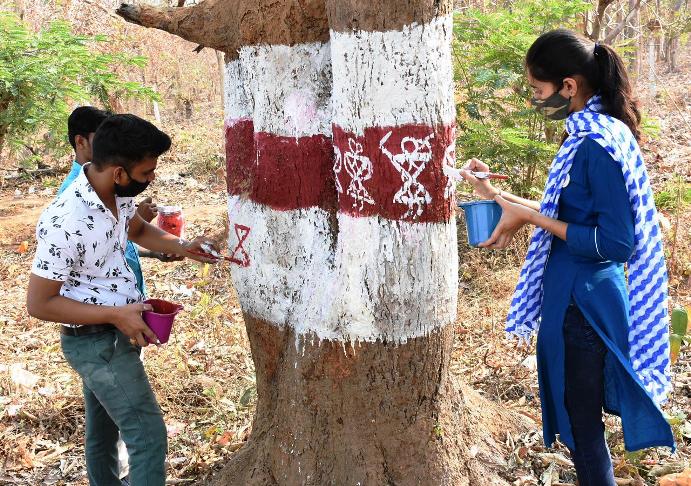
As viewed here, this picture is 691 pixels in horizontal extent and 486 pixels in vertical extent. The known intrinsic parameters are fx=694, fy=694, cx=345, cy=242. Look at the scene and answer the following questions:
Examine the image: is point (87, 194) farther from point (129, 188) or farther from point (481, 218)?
point (481, 218)

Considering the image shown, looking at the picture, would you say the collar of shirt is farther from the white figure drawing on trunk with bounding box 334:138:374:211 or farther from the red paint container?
the white figure drawing on trunk with bounding box 334:138:374:211

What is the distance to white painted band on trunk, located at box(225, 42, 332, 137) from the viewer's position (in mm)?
2564

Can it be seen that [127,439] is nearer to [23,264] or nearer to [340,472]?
[340,472]

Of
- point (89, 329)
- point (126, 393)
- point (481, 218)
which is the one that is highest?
point (481, 218)

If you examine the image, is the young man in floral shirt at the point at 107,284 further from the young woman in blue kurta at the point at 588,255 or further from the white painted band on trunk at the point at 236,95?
the young woman in blue kurta at the point at 588,255

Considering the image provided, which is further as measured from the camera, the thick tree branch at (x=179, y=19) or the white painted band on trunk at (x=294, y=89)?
the thick tree branch at (x=179, y=19)

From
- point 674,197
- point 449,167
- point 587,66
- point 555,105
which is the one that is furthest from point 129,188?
point 674,197

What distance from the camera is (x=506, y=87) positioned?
5.78 meters

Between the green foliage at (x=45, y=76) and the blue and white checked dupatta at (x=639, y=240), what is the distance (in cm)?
625

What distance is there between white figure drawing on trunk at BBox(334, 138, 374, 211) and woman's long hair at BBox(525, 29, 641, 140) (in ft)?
2.07

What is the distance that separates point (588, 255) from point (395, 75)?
85cm

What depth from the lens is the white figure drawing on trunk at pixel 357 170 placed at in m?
2.36

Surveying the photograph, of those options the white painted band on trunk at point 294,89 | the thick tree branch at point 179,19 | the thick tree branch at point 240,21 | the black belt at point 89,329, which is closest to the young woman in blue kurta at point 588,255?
the white painted band on trunk at point 294,89

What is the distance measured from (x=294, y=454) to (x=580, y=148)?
60.8 inches
